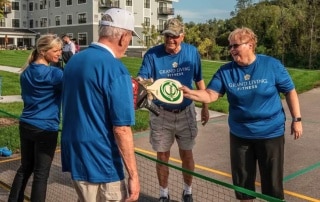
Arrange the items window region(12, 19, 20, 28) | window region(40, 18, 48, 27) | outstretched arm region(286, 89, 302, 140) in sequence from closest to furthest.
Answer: outstretched arm region(286, 89, 302, 140), window region(40, 18, 48, 27), window region(12, 19, 20, 28)

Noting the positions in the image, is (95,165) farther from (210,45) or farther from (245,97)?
(210,45)

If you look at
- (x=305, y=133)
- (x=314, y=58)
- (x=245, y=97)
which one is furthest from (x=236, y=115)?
(x=314, y=58)

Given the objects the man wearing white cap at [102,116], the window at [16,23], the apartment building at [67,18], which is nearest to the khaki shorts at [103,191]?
the man wearing white cap at [102,116]

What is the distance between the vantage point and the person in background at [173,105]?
4.44 m

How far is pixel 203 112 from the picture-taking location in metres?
4.83

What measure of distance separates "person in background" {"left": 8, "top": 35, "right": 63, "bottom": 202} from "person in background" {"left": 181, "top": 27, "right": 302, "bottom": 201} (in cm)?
169

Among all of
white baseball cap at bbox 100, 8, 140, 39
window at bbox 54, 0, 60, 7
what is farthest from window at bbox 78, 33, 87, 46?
white baseball cap at bbox 100, 8, 140, 39

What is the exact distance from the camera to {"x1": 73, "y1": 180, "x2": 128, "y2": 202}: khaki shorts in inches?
103

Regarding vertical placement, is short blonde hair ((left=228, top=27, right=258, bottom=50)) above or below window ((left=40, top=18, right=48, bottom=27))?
below

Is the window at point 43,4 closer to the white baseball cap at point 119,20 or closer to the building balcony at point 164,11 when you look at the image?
the building balcony at point 164,11

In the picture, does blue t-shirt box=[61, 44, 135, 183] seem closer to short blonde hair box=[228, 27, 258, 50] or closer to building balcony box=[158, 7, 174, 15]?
short blonde hair box=[228, 27, 258, 50]

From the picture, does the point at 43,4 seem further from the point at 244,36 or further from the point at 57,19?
the point at 244,36

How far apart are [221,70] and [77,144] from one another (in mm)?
1810

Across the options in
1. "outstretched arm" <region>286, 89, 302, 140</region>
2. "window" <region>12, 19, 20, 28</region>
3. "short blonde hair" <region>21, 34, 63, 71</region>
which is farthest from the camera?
"window" <region>12, 19, 20, 28</region>
